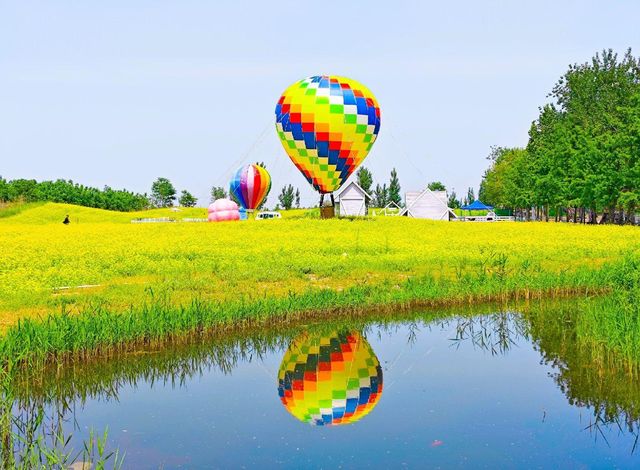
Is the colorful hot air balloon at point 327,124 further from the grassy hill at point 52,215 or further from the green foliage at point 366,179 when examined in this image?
the green foliage at point 366,179

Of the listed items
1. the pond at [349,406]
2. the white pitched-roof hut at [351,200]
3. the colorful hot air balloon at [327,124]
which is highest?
the colorful hot air balloon at [327,124]

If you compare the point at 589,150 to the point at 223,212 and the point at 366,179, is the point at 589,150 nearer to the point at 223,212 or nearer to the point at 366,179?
the point at 223,212

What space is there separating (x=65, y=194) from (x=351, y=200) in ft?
203

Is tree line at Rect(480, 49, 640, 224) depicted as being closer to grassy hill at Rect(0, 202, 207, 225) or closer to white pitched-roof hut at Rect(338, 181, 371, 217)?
white pitched-roof hut at Rect(338, 181, 371, 217)

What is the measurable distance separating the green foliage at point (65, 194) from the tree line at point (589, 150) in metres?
71.3

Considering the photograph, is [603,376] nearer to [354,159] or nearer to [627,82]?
[354,159]

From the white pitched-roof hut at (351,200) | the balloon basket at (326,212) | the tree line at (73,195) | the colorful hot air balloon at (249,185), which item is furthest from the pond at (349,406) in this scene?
the tree line at (73,195)

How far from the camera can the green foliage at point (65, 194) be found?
11356 centimetres

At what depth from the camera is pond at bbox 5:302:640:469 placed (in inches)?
442

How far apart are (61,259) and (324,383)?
20.7 m

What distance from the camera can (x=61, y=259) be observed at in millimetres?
32156

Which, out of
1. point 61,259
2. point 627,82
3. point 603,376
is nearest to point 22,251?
point 61,259

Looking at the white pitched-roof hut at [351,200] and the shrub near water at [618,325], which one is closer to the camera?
the shrub near water at [618,325]

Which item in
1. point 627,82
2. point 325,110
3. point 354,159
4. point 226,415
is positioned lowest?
point 226,415
